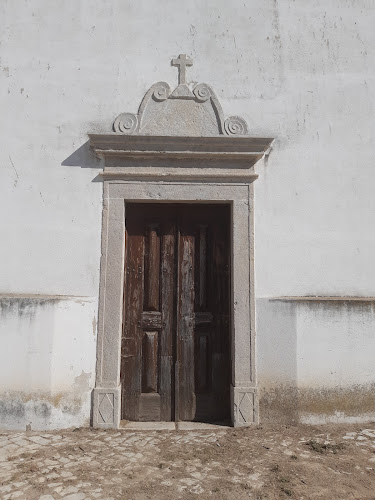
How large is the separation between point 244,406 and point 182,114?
2804 mm

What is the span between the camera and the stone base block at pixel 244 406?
12.5 ft

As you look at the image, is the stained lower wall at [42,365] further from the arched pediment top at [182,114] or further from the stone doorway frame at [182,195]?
the arched pediment top at [182,114]

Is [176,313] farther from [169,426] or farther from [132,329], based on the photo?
[169,426]

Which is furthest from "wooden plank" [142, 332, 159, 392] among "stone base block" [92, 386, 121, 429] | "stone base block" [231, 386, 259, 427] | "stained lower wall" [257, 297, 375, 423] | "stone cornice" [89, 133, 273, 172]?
"stone cornice" [89, 133, 273, 172]

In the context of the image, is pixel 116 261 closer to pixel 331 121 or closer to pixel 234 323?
pixel 234 323

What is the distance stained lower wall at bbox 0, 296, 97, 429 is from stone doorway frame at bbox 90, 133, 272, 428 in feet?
0.81

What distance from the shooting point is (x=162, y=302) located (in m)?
4.12

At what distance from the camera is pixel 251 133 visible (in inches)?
164

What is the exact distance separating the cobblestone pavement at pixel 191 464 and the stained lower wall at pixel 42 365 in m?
0.15

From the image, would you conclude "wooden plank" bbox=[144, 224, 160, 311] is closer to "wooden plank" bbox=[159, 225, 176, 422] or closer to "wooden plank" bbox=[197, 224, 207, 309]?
"wooden plank" bbox=[159, 225, 176, 422]

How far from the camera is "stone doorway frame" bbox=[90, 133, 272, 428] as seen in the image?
3.88 metres

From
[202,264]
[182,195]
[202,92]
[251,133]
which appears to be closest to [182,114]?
[202,92]

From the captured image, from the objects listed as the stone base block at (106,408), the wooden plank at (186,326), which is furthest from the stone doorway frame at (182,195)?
the wooden plank at (186,326)

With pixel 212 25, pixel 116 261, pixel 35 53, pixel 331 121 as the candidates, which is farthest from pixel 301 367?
pixel 35 53
